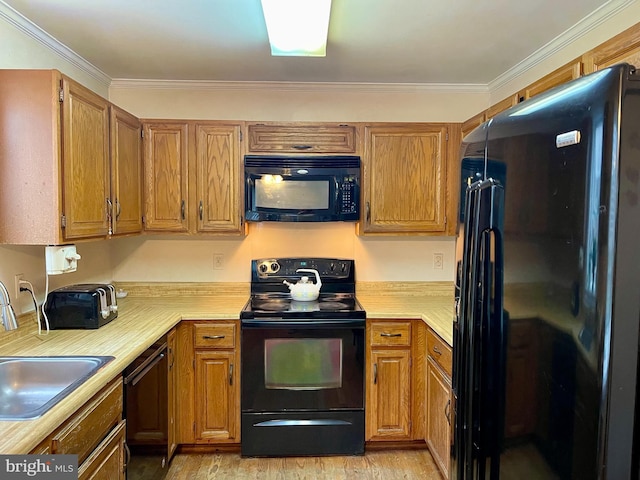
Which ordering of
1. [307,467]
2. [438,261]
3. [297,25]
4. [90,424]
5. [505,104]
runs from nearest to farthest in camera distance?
1. [90,424]
2. [297,25]
3. [505,104]
4. [307,467]
5. [438,261]

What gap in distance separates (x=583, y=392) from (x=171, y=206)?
243 cm

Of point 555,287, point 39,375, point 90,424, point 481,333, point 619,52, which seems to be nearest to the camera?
point 555,287

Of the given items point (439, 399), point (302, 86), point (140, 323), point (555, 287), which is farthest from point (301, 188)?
point (555, 287)

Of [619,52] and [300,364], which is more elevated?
[619,52]

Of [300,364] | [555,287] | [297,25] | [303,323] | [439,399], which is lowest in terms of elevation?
[439,399]

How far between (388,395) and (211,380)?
1.07m

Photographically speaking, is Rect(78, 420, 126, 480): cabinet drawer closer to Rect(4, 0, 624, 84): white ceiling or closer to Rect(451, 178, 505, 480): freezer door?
Rect(451, 178, 505, 480): freezer door

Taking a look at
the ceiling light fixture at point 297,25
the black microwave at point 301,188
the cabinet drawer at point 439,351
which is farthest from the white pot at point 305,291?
the ceiling light fixture at point 297,25

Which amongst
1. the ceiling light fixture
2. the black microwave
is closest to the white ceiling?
the ceiling light fixture

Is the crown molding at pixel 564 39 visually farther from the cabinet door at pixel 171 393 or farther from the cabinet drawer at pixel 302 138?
the cabinet door at pixel 171 393

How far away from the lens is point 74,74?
2.45 meters

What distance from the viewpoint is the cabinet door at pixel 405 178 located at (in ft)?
8.72

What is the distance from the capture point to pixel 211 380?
7.94ft

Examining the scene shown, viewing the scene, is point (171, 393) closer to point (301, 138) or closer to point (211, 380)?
point (211, 380)
